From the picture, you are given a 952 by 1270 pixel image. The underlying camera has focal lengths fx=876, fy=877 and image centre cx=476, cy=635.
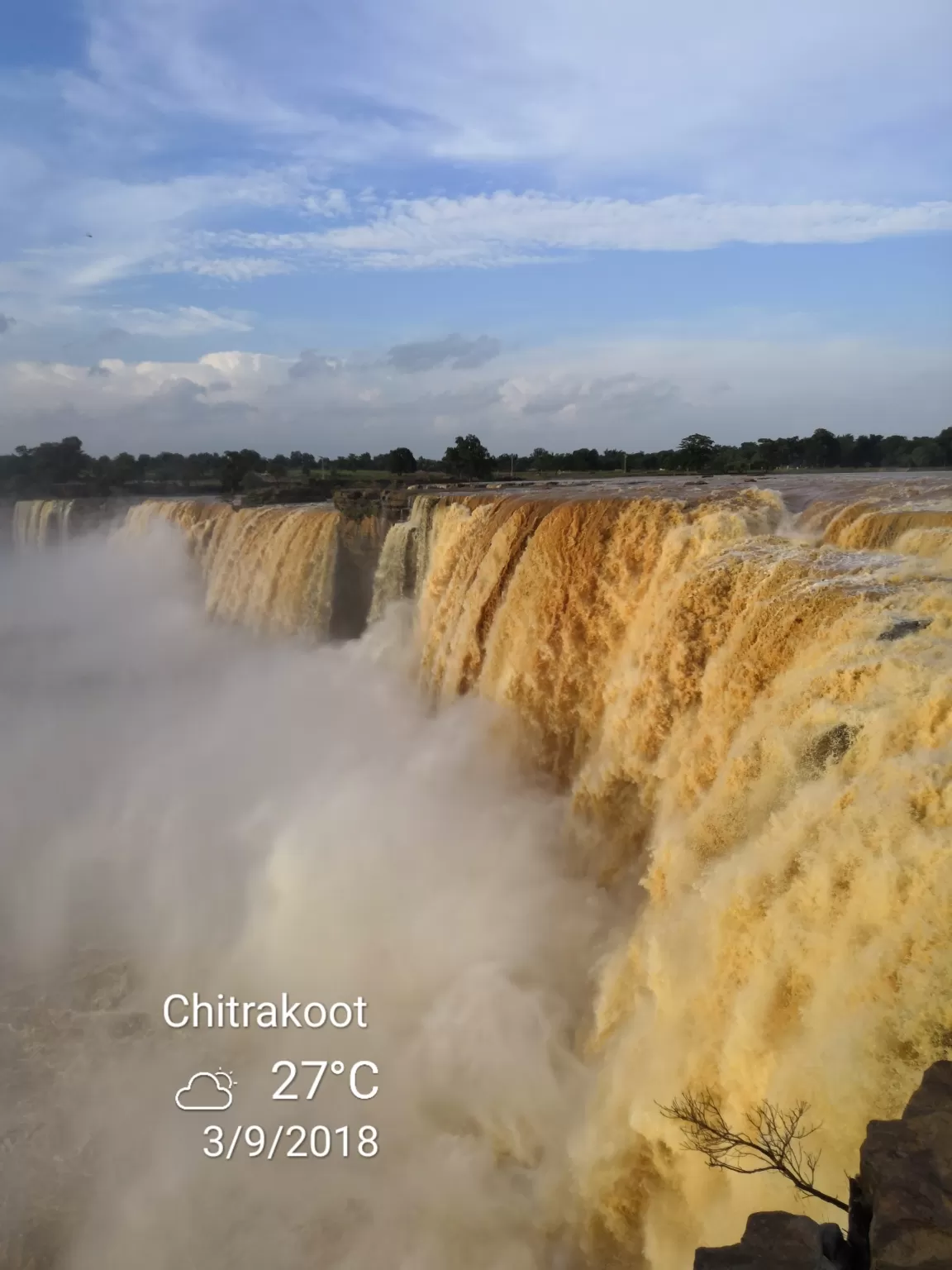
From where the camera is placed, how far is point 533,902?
330 inches

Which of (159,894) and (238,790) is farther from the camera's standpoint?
(238,790)

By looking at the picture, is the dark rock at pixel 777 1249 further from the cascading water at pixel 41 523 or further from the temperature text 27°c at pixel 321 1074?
the cascading water at pixel 41 523

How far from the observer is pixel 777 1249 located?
2732mm

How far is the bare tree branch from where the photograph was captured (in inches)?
133

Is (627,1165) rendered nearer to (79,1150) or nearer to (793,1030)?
(793,1030)

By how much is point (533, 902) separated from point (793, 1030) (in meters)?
4.34

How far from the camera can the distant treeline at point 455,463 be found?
33906 mm

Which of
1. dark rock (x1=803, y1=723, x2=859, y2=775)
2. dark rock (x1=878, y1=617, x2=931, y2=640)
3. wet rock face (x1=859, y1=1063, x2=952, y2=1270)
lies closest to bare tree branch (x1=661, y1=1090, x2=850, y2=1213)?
wet rock face (x1=859, y1=1063, x2=952, y2=1270)

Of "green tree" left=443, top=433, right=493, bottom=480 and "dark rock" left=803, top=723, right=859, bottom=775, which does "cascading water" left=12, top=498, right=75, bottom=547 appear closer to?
"green tree" left=443, top=433, right=493, bottom=480

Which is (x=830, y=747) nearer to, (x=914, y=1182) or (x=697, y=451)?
(x=914, y=1182)

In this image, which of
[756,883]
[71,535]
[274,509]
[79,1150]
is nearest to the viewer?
[756,883]

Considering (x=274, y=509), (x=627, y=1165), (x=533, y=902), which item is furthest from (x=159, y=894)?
(x=274, y=509)

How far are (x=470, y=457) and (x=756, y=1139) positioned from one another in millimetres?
42662

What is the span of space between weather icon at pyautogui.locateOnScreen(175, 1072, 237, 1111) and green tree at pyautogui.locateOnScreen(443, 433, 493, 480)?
38895 mm
